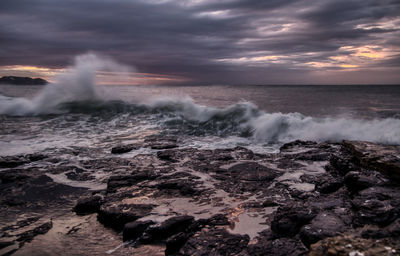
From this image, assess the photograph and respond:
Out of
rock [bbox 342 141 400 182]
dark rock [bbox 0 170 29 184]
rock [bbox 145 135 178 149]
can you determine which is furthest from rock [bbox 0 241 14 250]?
rock [bbox 342 141 400 182]

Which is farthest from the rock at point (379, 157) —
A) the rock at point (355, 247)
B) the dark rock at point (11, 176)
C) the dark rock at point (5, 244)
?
the dark rock at point (11, 176)

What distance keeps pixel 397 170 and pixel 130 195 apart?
160 inches

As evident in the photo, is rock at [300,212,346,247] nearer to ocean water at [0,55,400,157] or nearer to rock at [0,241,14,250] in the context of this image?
rock at [0,241,14,250]

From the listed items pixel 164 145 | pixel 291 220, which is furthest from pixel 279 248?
pixel 164 145

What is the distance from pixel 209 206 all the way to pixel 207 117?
965 centimetres

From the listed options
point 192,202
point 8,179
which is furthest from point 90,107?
point 192,202

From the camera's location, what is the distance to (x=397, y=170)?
3664 millimetres

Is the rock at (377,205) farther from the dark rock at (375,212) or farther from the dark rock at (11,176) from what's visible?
the dark rock at (11,176)

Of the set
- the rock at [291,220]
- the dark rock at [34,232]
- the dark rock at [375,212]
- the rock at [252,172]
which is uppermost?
the dark rock at [375,212]

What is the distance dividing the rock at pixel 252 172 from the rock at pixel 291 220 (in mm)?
1954

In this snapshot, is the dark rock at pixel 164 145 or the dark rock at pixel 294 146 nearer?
the dark rock at pixel 294 146

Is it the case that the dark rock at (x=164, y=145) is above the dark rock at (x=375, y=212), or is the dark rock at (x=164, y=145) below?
below

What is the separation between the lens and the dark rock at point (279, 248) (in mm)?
2641

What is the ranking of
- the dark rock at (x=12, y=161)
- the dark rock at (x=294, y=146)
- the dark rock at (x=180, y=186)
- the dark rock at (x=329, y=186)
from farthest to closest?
the dark rock at (x=294, y=146) < the dark rock at (x=12, y=161) < the dark rock at (x=180, y=186) < the dark rock at (x=329, y=186)
